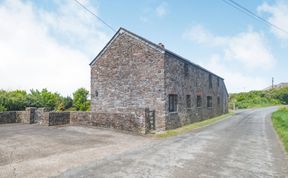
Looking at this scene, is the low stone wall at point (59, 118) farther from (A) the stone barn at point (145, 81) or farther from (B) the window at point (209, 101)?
(B) the window at point (209, 101)

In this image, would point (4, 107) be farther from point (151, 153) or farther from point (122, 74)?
point (151, 153)

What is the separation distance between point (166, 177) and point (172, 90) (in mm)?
12633

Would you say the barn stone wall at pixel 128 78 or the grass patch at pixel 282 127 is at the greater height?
the barn stone wall at pixel 128 78

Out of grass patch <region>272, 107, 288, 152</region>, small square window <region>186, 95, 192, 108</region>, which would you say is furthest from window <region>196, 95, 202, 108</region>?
grass patch <region>272, 107, 288, 152</region>

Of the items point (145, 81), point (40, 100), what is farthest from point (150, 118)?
point (40, 100)

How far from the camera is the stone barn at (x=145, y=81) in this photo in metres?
18.4

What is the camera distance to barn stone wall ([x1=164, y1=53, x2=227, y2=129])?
61.8ft

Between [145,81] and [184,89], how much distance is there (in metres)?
4.00

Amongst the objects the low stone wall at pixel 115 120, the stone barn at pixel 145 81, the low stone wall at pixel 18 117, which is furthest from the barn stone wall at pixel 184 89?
the low stone wall at pixel 18 117

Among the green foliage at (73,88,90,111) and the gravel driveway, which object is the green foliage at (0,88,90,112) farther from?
the gravel driveway

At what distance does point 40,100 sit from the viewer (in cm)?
2603

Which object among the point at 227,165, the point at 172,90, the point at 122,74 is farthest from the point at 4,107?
the point at 227,165

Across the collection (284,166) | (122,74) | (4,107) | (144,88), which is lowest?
(284,166)

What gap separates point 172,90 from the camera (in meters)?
19.2
